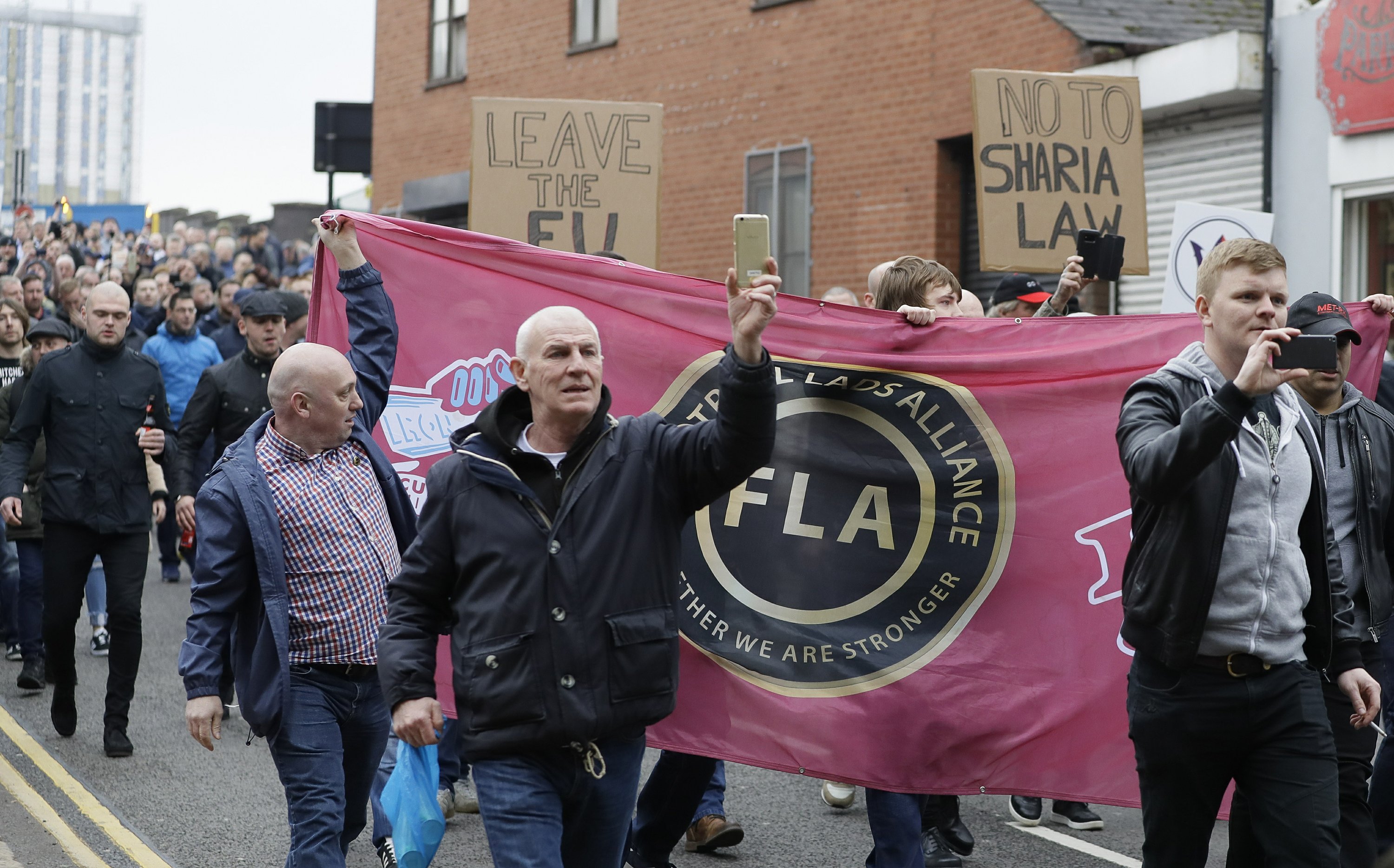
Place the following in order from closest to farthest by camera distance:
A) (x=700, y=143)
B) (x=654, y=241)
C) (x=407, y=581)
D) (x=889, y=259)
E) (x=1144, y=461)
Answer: (x=1144, y=461)
(x=407, y=581)
(x=654, y=241)
(x=889, y=259)
(x=700, y=143)

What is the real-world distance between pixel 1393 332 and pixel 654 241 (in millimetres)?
4217

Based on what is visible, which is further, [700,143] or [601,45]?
[601,45]

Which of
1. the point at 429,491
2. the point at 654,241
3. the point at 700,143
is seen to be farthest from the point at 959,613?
the point at 700,143

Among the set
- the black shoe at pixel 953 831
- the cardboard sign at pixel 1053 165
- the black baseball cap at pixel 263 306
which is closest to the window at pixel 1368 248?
the cardboard sign at pixel 1053 165

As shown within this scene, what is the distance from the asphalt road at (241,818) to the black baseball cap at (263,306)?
2189 mm

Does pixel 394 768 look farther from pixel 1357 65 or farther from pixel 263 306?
pixel 1357 65

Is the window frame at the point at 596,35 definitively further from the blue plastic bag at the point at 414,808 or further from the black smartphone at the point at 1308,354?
the black smartphone at the point at 1308,354

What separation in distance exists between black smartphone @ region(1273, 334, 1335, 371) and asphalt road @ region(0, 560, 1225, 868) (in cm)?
323

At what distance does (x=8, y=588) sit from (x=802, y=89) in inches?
399

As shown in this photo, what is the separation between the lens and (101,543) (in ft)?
26.4

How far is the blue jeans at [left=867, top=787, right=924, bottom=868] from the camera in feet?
16.7

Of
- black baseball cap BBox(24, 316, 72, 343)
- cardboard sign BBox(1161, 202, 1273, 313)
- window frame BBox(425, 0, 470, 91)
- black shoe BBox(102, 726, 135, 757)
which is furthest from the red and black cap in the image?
window frame BBox(425, 0, 470, 91)

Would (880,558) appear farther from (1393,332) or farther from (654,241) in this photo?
(1393,332)

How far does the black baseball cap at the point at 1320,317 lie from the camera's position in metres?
4.80
